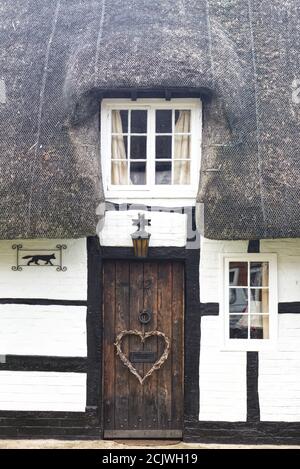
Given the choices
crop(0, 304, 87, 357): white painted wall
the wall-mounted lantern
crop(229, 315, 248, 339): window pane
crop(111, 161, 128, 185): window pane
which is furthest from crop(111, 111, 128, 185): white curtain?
crop(229, 315, 248, 339): window pane

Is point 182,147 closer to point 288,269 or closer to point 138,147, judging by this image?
point 138,147

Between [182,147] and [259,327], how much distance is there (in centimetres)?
233

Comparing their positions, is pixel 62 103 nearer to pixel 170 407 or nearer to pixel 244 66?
pixel 244 66

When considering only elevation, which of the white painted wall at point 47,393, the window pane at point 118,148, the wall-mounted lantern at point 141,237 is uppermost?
the window pane at point 118,148

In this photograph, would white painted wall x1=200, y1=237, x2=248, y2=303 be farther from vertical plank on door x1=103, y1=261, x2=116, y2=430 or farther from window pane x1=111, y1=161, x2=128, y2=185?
window pane x1=111, y1=161, x2=128, y2=185

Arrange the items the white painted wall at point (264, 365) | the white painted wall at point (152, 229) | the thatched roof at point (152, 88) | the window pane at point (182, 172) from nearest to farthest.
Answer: the thatched roof at point (152, 88)
the white painted wall at point (264, 365)
the white painted wall at point (152, 229)
the window pane at point (182, 172)

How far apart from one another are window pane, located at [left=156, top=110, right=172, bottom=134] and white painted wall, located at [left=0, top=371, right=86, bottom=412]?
3034mm

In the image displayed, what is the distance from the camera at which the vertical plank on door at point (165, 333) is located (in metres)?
7.18

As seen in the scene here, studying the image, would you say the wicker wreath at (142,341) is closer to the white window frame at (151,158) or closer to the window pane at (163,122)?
the white window frame at (151,158)

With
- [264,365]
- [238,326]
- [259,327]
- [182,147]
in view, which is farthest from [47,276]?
[264,365]

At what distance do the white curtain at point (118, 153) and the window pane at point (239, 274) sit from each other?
5.36 feet

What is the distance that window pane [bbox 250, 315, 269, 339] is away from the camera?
7129mm

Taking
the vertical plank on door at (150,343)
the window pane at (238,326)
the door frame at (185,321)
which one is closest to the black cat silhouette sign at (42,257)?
the door frame at (185,321)

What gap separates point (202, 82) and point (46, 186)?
2.07 m
